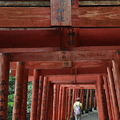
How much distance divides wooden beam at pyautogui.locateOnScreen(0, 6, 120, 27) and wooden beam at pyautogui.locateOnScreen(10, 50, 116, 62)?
3.15 meters

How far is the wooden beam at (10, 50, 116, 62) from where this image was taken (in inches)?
278

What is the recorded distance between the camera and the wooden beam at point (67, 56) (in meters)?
7.06

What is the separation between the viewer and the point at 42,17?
152 inches

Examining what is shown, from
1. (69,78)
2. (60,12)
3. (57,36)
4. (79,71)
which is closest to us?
(60,12)

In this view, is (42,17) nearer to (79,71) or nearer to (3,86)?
(3,86)

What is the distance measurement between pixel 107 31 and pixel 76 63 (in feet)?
12.6

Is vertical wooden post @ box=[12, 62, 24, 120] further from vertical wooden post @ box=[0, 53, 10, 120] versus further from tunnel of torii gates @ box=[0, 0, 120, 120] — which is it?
vertical wooden post @ box=[0, 53, 10, 120]

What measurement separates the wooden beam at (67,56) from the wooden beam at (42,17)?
3155mm

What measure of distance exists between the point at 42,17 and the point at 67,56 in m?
3.32

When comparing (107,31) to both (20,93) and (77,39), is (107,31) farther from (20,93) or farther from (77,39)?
(20,93)

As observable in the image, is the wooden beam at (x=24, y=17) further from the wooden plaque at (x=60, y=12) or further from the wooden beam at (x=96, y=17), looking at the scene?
the wooden beam at (x=96, y=17)

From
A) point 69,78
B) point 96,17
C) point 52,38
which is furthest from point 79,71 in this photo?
point 96,17

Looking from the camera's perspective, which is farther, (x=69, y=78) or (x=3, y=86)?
(x=69, y=78)

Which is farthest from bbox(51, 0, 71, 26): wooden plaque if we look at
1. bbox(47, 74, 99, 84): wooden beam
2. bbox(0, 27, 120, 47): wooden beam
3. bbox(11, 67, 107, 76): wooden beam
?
bbox(47, 74, 99, 84): wooden beam
